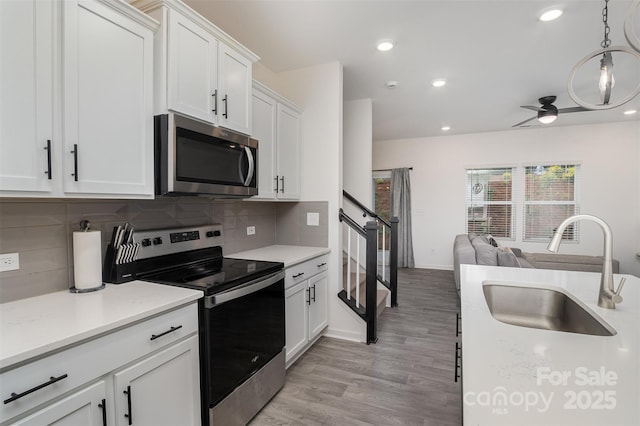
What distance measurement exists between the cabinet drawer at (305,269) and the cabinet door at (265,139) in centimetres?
68

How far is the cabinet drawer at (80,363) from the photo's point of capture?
91 centimetres

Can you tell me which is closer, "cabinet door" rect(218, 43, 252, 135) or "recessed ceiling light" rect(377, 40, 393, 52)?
"cabinet door" rect(218, 43, 252, 135)

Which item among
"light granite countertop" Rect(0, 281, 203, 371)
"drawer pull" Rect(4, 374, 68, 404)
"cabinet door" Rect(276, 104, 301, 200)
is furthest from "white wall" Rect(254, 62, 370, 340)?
"drawer pull" Rect(4, 374, 68, 404)

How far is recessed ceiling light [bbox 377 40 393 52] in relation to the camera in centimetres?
266

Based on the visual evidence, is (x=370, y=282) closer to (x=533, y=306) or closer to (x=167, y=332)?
(x=533, y=306)

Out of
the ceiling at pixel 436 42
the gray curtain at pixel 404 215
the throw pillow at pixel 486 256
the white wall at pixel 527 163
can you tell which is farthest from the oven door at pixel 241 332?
the white wall at pixel 527 163

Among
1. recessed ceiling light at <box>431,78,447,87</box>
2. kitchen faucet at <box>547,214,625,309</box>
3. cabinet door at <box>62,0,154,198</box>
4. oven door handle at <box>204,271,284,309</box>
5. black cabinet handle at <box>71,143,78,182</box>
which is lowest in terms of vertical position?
oven door handle at <box>204,271,284,309</box>

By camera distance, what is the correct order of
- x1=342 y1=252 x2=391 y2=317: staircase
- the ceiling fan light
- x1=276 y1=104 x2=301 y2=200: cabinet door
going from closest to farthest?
x1=276 y1=104 x2=301 y2=200: cabinet door → x1=342 y1=252 x2=391 y2=317: staircase → the ceiling fan light

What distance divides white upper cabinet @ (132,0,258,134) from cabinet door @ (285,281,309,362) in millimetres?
1344

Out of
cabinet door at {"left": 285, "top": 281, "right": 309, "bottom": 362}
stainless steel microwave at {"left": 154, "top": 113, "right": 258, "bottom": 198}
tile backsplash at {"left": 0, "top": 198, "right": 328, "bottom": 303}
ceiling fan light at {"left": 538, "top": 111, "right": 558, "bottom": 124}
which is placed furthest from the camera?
ceiling fan light at {"left": 538, "top": 111, "right": 558, "bottom": 124}

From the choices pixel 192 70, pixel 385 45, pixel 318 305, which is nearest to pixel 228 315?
pixel 318 305

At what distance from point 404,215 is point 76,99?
5.99 meters

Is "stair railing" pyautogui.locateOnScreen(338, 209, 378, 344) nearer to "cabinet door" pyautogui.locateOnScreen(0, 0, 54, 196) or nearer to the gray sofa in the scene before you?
the gray sofa

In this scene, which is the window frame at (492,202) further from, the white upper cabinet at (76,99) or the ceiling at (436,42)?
the white upper cabinet at (76,99)
